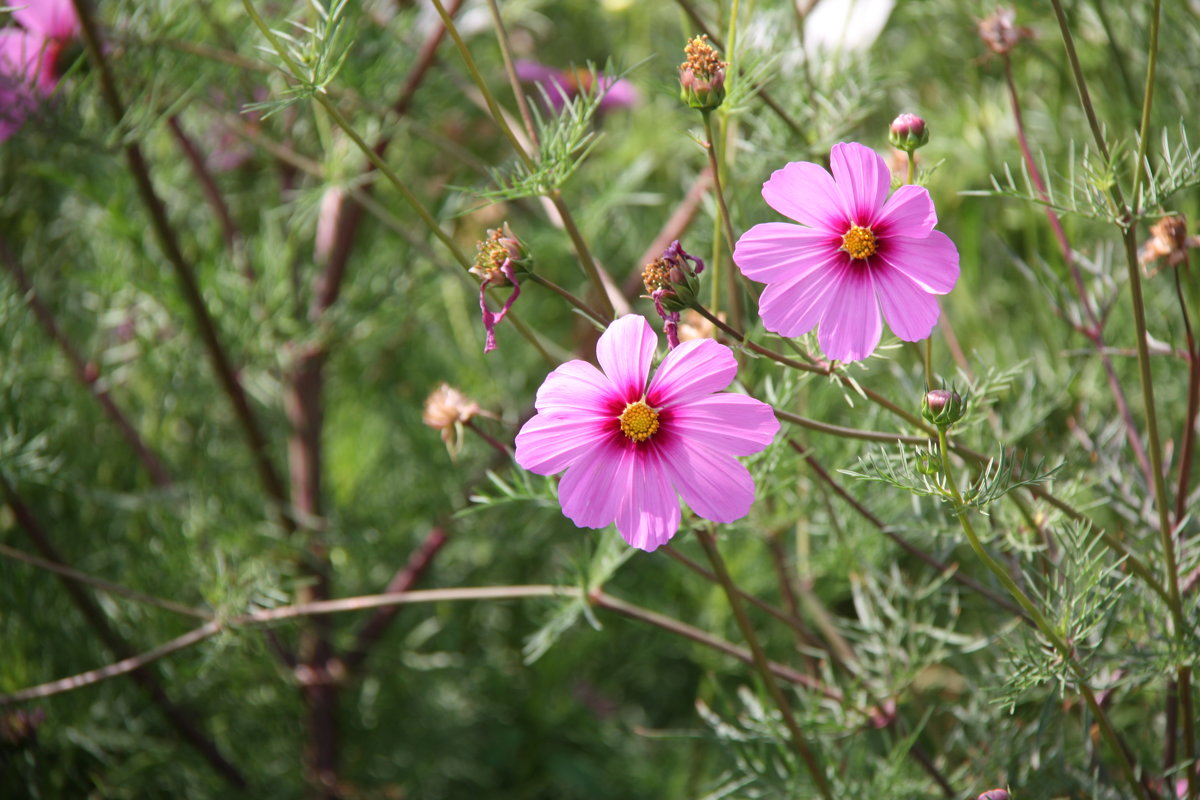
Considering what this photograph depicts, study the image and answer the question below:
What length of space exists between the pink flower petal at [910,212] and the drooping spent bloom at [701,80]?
2.9 inches

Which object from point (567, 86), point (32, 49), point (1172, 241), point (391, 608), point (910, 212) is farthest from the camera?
point (567, 86)

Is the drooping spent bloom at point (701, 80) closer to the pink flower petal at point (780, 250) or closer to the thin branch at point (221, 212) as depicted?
the pink flower petal at point (780, 250)

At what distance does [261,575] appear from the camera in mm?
608

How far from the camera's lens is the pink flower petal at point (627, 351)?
0.34 m

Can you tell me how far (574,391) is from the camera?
35cm

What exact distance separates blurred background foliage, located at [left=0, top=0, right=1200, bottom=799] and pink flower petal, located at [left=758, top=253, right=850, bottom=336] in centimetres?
20

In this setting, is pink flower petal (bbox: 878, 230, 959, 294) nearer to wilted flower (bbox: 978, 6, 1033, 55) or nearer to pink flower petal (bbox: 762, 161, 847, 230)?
pink flower petal (bbox: 762, 161, 847, 230)

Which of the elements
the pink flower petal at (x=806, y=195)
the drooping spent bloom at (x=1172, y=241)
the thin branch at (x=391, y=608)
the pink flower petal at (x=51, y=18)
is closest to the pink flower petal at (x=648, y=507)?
the pink flower petal at (x=806, y=195)

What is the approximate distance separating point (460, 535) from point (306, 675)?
0.16m

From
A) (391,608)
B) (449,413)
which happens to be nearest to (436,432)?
(391,608)

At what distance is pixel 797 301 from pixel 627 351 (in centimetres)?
6

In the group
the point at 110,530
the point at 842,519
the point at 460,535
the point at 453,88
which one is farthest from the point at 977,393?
the point at 110,530

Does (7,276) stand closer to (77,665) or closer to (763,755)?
(77,665)

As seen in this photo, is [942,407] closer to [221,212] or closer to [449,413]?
[449,413]
